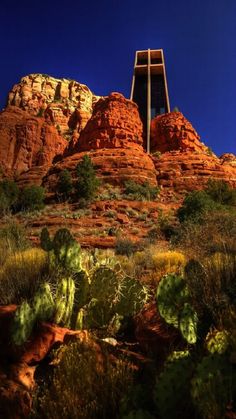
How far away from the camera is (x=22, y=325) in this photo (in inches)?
158

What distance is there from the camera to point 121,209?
2802cm

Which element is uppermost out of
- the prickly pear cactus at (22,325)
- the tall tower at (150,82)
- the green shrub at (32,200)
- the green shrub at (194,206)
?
the tall tower at (150,82)

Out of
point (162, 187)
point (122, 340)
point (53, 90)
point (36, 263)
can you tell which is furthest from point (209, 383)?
point (53, 90)

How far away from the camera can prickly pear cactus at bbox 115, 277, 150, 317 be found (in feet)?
17.8

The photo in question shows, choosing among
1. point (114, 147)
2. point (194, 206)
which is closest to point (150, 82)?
point (114, 147)

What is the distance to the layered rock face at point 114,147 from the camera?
36469mm

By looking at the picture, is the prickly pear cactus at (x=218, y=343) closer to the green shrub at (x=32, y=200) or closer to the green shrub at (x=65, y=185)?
the green shrub at (x=32, y=200)

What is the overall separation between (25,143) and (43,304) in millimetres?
49194

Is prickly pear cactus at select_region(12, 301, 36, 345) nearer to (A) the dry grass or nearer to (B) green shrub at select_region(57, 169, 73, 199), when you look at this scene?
(A) the dry grass

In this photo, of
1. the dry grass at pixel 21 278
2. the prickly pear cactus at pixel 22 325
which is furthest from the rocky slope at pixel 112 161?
the prickly pear cactus at pixel 22 325

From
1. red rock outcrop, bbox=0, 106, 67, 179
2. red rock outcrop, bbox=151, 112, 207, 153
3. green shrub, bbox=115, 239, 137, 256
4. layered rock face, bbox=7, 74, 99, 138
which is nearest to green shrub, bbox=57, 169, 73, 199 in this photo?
red rock outcrop, bbox=151, 112, 207, 153

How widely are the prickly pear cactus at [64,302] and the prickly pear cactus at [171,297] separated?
1.32 m

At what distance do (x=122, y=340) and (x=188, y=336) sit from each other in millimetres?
1404

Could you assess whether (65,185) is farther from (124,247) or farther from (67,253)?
(67,253)
